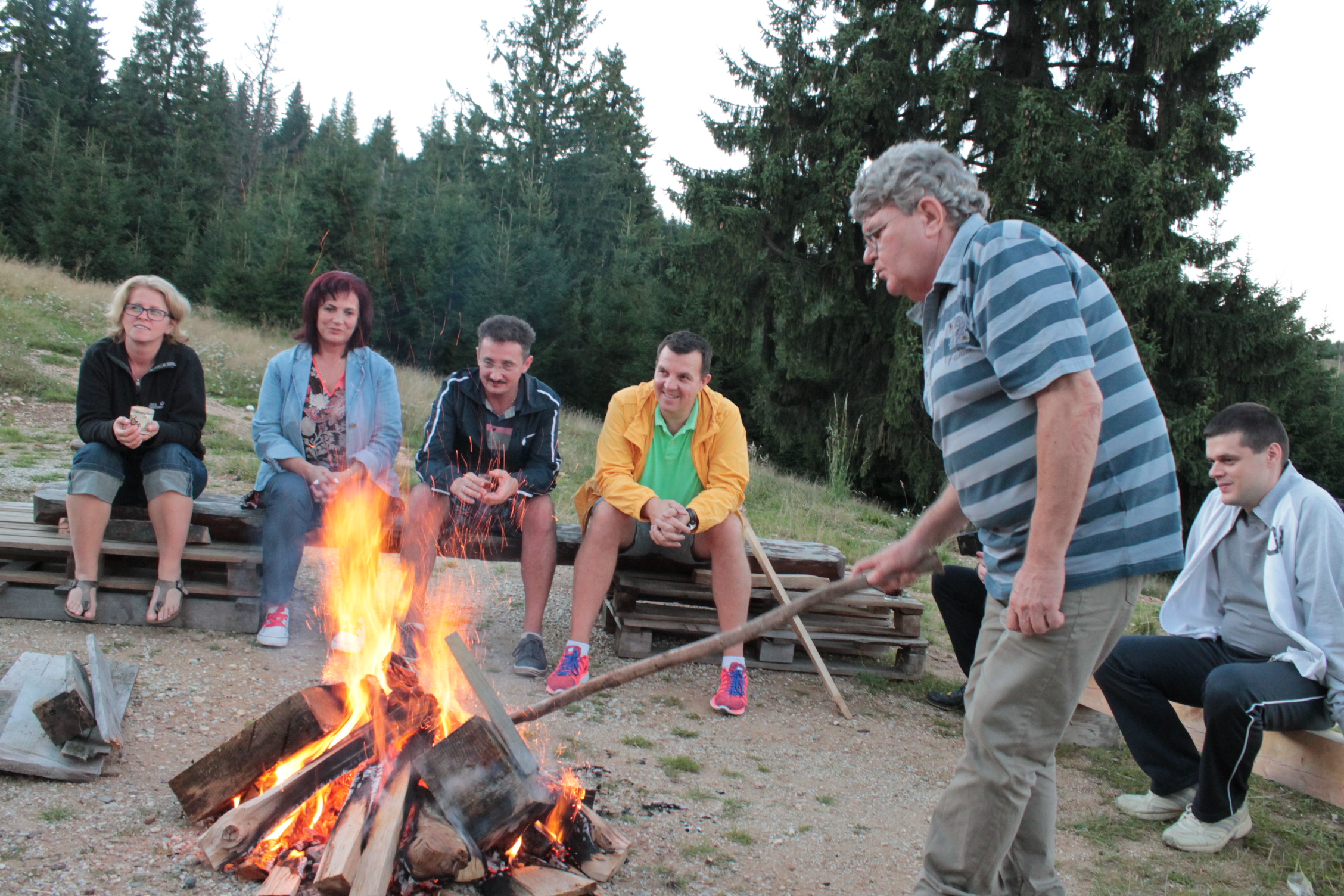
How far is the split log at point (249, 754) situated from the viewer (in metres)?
2.39

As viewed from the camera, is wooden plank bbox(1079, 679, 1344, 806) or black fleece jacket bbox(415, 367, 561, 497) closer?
wooden plank bbox(1079, 679, 1344, 806)

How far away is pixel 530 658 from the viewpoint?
397cm

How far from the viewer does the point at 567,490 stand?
839 centimetres

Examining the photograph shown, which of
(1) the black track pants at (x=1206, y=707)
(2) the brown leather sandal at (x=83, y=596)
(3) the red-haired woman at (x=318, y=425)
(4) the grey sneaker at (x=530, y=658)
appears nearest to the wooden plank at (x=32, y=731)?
(2) the brown leather sandal at (x=83, y=596)

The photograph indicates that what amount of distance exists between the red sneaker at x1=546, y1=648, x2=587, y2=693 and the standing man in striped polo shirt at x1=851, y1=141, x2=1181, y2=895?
79.4 inches

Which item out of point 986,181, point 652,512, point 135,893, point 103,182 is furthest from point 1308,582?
point 103,182

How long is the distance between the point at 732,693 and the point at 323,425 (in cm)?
238

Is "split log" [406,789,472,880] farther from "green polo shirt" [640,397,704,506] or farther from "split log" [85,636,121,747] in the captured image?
"green polo shirt" [640,397,704,506]

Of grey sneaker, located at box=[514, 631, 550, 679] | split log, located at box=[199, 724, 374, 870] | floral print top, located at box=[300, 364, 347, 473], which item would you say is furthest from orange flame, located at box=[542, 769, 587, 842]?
floral print top, located at box=[300, 364, 347, 473]

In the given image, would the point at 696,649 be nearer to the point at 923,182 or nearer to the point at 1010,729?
the point at 1010,729

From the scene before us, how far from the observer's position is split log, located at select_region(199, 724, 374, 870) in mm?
2193

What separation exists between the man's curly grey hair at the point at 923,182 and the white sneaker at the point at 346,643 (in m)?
2.98

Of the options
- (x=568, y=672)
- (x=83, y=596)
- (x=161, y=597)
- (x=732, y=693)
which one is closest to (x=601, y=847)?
(x=568, y=672)

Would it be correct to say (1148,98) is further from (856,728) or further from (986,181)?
(856,728)
